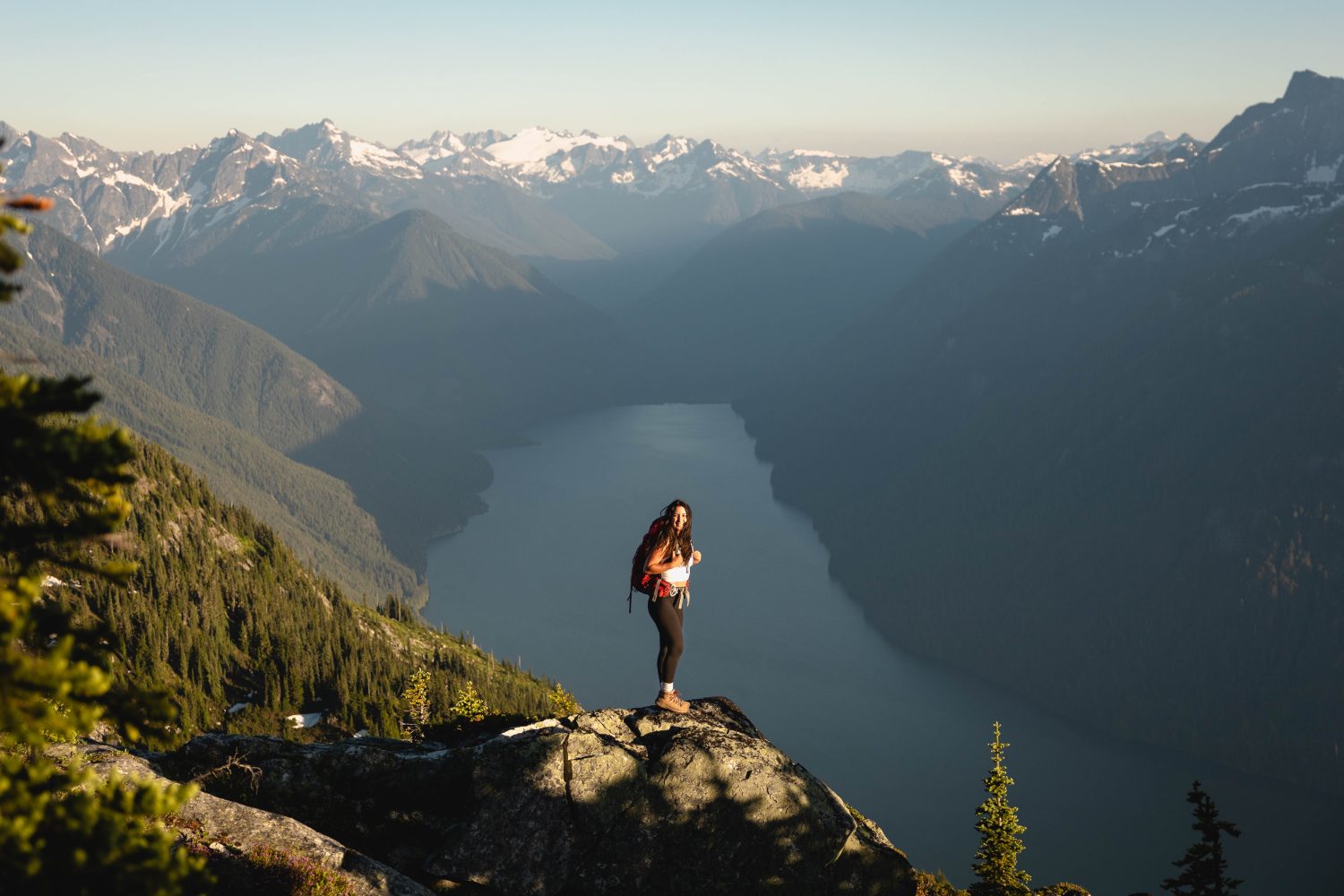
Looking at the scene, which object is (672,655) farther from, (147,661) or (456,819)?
(147,661)

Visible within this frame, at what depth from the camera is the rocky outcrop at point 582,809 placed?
2197cm

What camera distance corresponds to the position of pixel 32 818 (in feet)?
34.9

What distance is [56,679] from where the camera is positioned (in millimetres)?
10562

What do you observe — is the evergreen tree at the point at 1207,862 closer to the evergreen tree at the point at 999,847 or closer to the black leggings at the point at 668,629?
the evergreen tree at the point at 999,847

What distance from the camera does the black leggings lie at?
2394 centimetres

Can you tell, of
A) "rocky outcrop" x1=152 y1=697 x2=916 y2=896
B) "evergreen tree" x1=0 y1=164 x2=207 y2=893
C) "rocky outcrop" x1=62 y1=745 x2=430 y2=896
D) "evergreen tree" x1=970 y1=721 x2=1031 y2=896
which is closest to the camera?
"evergreen tree" x1=0 y1=164 x2=207 y2=893

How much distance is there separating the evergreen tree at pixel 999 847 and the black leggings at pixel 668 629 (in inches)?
378

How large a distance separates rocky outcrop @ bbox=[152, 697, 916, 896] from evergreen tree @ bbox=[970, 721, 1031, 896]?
549cm

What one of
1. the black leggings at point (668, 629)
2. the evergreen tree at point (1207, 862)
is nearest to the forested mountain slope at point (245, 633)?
the evergreen tree at point (1207, 862)

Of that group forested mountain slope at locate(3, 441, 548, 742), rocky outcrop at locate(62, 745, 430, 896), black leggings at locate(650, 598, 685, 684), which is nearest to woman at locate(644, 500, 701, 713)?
black leggings at locate(650, 598, 685, 684)

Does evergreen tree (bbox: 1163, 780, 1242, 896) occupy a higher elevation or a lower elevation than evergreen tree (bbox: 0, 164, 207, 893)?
lower

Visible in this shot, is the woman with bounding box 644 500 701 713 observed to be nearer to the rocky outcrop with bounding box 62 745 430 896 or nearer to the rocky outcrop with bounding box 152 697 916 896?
the rocky outcrop with bounding box 152 697 916 896

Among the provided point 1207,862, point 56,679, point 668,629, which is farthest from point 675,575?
point 1207,862

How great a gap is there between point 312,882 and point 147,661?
284ft
